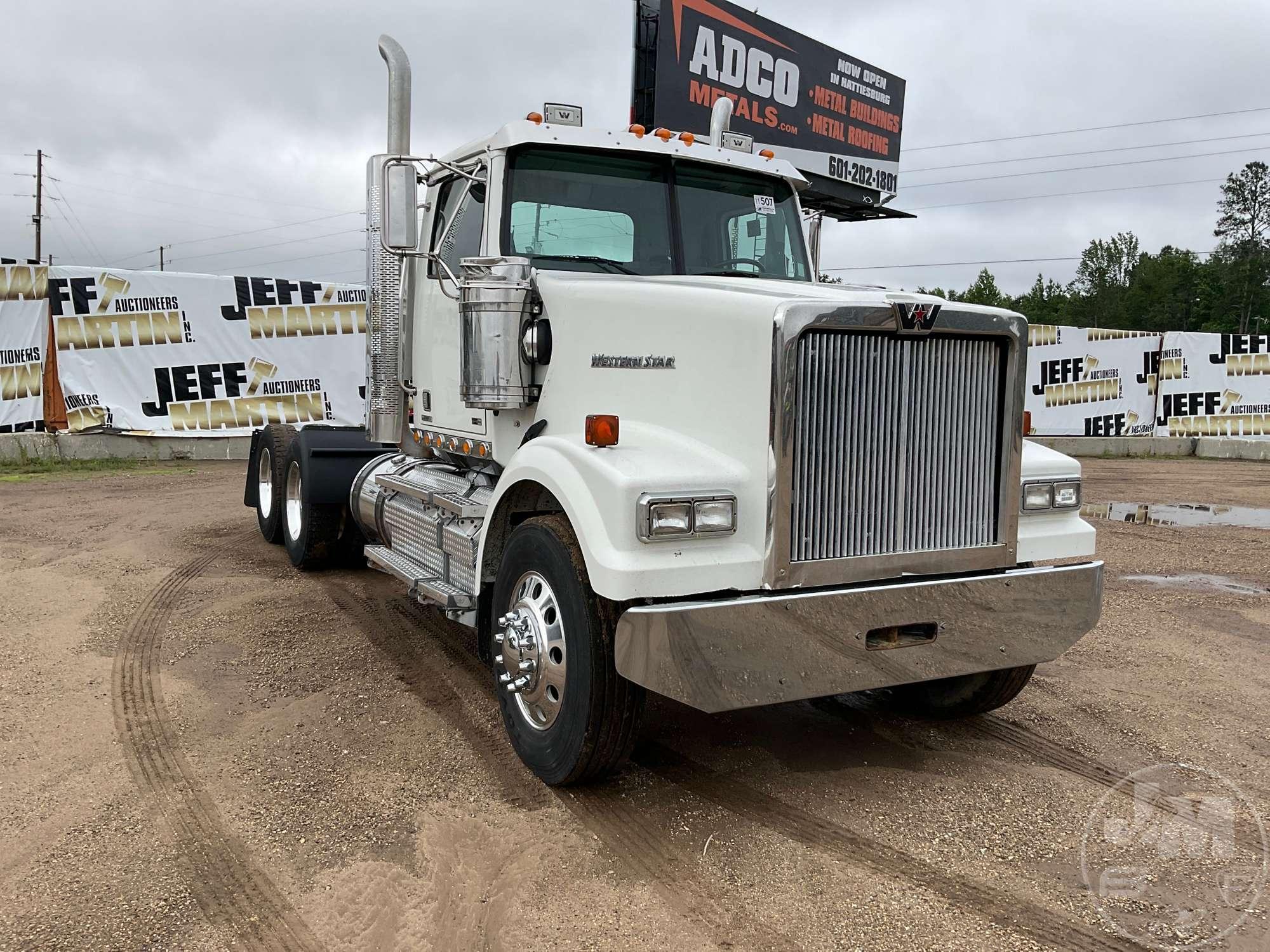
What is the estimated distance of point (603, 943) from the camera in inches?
113

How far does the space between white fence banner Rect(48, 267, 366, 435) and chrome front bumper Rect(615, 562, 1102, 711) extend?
42.5 feet

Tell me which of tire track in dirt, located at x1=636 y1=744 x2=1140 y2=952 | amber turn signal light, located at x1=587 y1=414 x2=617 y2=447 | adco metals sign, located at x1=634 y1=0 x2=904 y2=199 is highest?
adco metals sign, located at x1=634 y1=0 x2=904 y2=199

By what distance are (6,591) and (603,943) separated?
19.5ft

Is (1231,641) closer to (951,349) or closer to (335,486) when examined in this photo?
(951,349)

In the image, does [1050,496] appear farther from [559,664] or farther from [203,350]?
[203,350]

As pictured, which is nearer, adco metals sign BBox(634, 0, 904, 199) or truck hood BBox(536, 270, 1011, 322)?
truck hood BBox(536, 270, 1011, 322)

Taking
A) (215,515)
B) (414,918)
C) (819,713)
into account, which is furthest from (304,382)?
(414,918)

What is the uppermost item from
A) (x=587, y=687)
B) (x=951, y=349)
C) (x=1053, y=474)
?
(x=951, y=349)

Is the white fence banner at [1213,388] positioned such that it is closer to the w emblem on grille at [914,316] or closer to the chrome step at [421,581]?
the chrome step at [421,581]

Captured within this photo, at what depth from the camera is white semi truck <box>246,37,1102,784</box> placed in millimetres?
3408

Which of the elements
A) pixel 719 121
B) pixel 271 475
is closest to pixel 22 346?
pixel 271 475

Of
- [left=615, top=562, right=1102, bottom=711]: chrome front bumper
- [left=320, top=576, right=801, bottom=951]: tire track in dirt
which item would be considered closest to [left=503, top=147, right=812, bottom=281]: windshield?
[left=615, top=562, right=1102, bottom=711]: chrome front bumper

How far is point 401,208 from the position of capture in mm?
4582
